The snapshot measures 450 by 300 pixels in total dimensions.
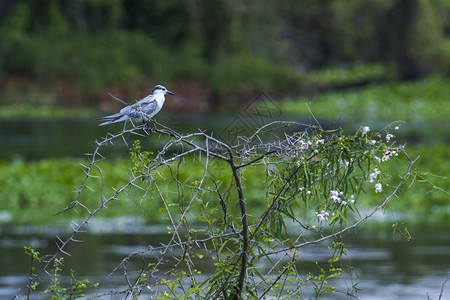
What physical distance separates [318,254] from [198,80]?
35538 millimetres

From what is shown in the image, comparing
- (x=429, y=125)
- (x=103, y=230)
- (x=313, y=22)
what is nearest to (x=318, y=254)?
(x=103, y=230)

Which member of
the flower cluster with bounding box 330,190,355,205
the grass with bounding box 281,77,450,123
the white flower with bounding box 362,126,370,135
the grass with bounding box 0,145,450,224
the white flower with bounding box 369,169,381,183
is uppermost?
the white flower with bounding box 362,126,370,135

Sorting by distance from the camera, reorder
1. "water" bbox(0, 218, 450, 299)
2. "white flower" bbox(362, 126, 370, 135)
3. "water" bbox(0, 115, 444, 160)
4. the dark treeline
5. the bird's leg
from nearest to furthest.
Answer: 1. "white flower" bbox(362, 126, 370, 135)
2. the bird's leg
3. "water" bbox(0, 218, 450, 299)
4. "water" bbox(0, 115, 444, 160)
5. the dark treeline

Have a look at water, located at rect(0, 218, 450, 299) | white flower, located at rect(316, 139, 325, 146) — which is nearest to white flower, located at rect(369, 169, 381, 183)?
white flower, located at rect(316, 139, 325, 146)

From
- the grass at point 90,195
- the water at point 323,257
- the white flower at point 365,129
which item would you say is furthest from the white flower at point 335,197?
the grass at point 90,195

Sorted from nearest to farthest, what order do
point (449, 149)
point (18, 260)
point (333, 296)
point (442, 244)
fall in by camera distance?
point (333, 296) < point (18, 260) < point (442, 244) < point (449, 149)

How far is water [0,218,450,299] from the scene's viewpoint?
38.7 ft

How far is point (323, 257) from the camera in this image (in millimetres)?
13484

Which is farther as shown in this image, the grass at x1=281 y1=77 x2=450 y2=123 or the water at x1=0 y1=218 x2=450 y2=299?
the grass at x1=281 y1=77 x2=450 y2=123

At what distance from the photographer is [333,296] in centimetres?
1144

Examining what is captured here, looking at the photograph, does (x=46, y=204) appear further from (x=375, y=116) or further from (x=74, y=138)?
(x=375, y=116)

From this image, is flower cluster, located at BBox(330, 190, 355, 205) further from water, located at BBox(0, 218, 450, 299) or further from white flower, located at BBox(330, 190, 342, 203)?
water, located at BBox(0, 218, 450, 299)

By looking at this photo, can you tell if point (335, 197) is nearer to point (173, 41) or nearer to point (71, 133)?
point (71, 133)

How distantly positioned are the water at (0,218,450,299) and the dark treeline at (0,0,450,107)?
97.1 feet
